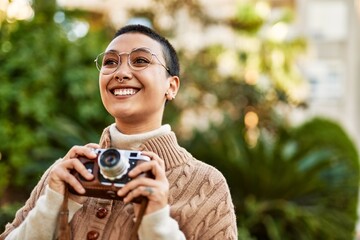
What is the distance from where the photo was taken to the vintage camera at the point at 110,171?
6.14 ft

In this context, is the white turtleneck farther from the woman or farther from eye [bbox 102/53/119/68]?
eye [bbox 102/53/119/68]

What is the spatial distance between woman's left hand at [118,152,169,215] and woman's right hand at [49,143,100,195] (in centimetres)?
11

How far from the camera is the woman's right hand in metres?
1.93

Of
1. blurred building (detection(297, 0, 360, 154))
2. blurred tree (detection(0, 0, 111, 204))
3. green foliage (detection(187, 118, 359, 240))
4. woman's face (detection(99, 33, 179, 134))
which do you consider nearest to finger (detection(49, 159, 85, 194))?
woman's face (detection(99, 33, 179, 134))

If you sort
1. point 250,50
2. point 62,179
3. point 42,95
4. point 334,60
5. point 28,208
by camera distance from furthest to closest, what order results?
point 334,60 → point 250,50 → point 42,95 → point 28,208 → point 62,179

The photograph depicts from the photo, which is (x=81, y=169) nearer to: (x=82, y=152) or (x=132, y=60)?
(x=82, y=152)

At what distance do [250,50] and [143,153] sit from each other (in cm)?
1402

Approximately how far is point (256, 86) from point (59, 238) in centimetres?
946

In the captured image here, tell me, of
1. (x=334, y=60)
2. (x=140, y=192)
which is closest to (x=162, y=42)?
(x=140, y=192)

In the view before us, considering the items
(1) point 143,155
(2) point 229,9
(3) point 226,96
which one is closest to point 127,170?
(1) point 143,155

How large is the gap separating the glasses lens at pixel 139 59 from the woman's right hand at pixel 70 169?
0.85ft

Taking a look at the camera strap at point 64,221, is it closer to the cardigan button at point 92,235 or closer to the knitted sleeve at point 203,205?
the cardigan button at point 92,235

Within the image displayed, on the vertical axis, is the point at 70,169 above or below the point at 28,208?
above

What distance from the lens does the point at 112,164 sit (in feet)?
6.12
